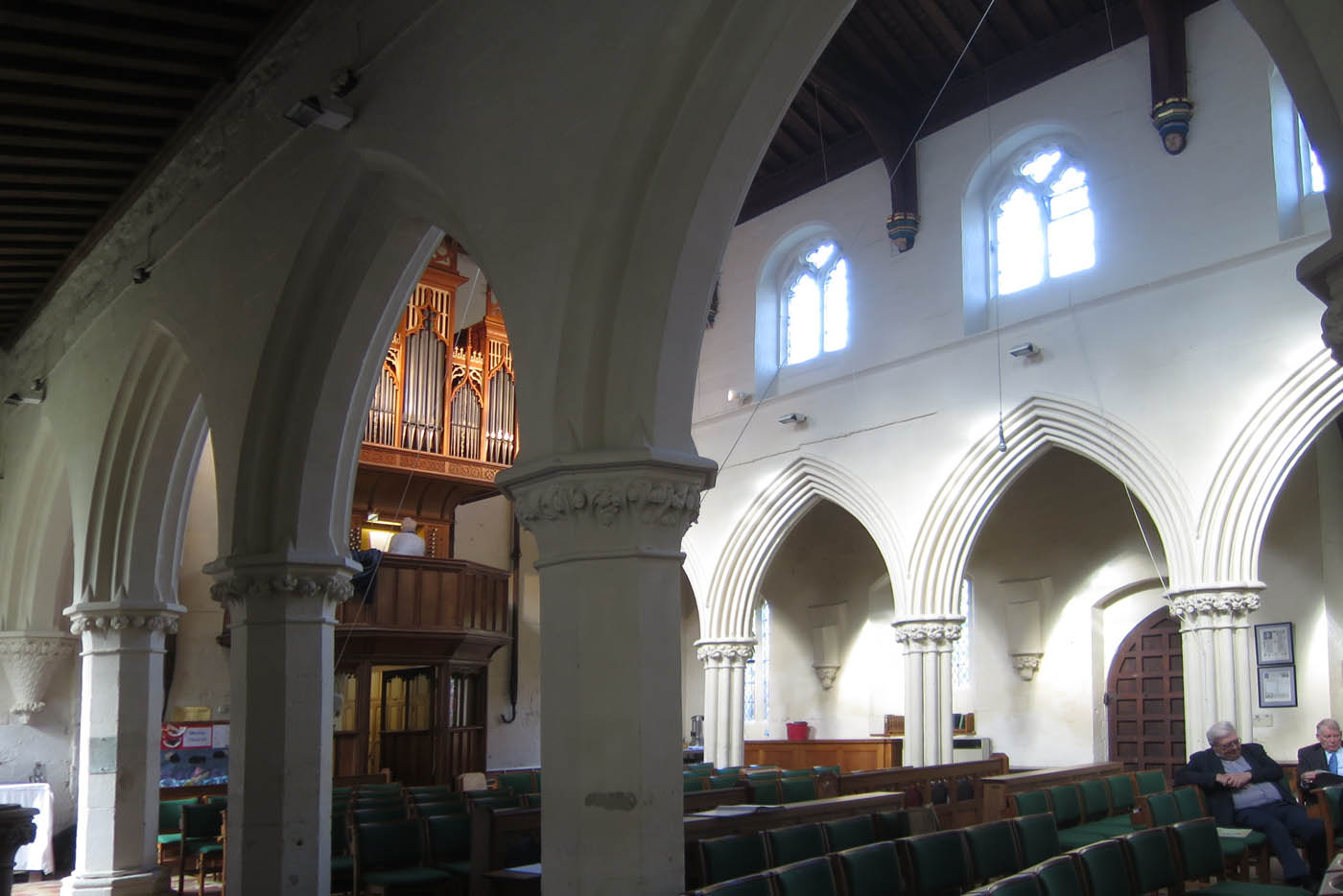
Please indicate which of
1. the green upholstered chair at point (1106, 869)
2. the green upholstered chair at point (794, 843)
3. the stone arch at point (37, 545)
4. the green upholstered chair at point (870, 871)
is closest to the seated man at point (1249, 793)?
the green upholstered chair at point (1106, 869)

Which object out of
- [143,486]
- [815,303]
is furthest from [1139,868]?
[815,303]

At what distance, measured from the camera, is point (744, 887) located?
3.79 m

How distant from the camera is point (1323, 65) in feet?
9.96

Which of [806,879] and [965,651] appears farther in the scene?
Answer: [965,651]

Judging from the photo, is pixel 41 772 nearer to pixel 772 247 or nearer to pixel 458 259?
pixel 458 259

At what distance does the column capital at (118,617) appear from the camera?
8906 mm

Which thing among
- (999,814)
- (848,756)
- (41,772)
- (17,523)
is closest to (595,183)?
(999,814)

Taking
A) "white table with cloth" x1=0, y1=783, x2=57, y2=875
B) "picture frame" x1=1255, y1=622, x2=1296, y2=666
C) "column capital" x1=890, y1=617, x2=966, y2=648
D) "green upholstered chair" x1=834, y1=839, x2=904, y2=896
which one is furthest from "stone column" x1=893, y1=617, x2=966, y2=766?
"white table with cloth" x1=0, y1=783, x2=57, y2=875

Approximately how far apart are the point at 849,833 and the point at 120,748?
577cm

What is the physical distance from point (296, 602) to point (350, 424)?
103 cm

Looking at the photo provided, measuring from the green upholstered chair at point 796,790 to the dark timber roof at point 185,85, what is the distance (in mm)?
5581

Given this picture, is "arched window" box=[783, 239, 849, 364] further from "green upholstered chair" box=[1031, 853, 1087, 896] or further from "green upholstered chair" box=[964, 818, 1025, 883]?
"green upholstered chair" box=[1031, 853, 1087, 896]

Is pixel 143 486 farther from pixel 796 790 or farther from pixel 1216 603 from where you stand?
pixel 1216 603

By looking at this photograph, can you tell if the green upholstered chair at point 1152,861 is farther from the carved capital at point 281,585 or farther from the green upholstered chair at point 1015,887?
the carved capital at point 281,585
